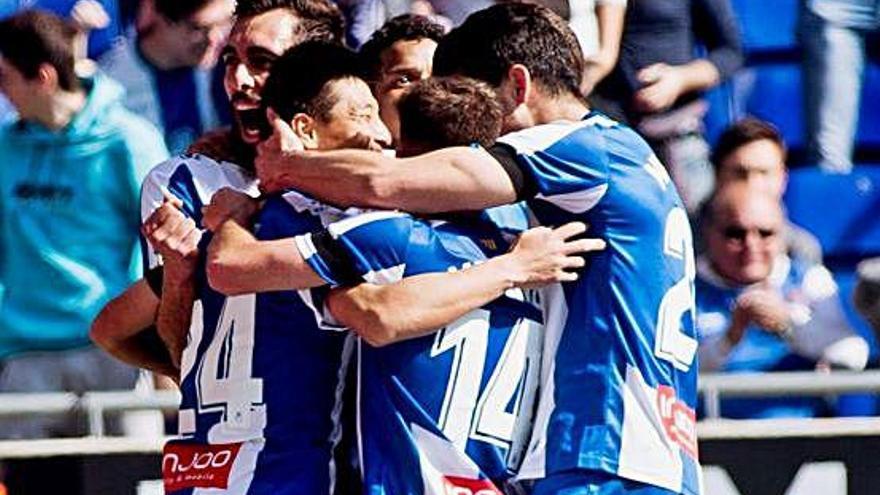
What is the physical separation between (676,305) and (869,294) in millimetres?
3687

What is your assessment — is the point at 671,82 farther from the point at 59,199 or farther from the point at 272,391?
the point at 272,391

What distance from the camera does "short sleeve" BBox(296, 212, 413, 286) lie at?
15.1 ft

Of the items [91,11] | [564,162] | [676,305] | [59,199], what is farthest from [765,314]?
[564,162]

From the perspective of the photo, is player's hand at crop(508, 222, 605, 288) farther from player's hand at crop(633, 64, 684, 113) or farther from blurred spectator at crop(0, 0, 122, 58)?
blurred spectator at crop(0, 0, 122, 58)

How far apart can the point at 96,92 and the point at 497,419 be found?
3.89 m

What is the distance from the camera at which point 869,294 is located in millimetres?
8359

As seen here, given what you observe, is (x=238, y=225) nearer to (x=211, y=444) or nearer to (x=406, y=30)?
(x=211, y=444)

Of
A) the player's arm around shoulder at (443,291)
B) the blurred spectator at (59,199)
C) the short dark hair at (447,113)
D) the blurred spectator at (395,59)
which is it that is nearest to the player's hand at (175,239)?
the player's arm around shoulder at (443,291)

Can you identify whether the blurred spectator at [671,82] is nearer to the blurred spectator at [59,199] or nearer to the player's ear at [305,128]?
the blurred spectator at [59,199]

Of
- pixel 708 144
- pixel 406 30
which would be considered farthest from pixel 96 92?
pixel 406 30

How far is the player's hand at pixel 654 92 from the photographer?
8.41 m

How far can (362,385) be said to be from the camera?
15.5 ft

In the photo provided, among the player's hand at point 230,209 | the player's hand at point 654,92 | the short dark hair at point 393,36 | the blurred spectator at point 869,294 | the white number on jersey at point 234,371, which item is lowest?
the blurred spectator at point 869,294

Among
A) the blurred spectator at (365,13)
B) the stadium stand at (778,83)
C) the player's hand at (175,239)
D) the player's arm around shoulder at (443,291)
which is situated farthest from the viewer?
the stadium stand at (778,83)
